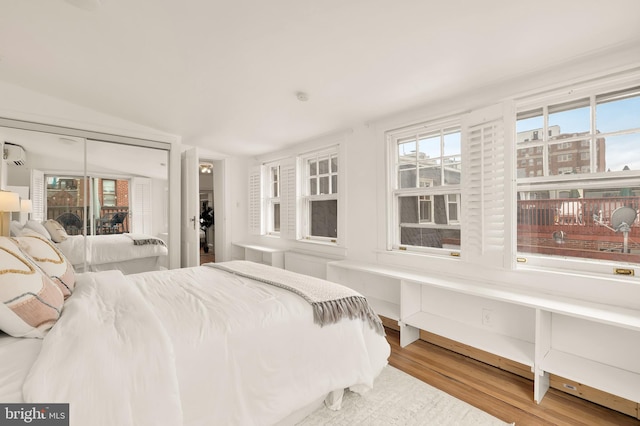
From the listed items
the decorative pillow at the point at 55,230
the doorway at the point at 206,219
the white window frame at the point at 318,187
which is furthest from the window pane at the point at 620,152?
the doorway at the point at 206,219

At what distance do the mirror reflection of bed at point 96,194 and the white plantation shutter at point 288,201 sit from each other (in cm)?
166

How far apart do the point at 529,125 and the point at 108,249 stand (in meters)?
4.60

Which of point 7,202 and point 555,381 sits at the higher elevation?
point 7,202

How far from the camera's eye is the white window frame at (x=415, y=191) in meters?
3.00

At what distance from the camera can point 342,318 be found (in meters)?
1.91

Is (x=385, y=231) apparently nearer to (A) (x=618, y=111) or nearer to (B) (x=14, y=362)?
(A) (x=618, y=111)

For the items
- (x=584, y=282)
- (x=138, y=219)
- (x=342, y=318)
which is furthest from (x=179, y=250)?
(x=584, y=282)

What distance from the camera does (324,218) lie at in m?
4.46

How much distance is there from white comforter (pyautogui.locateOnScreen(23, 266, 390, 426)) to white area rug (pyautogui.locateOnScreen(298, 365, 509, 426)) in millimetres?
152

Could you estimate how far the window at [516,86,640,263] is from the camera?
6.82ft

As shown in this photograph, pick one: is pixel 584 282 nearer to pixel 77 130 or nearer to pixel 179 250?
pixel 179 250

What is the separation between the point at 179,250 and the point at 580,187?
177 inches

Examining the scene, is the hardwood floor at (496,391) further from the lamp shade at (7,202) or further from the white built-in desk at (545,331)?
the lamp shade at (7,202)

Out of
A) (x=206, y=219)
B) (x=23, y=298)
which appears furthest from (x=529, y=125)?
(x=206, y=219)
